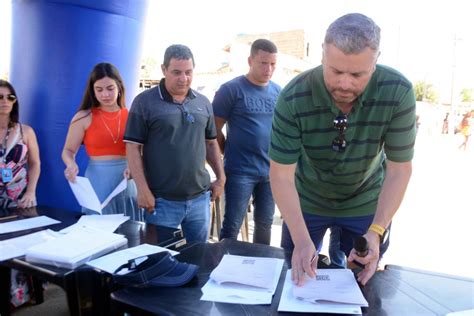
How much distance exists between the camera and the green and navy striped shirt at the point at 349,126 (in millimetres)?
1392

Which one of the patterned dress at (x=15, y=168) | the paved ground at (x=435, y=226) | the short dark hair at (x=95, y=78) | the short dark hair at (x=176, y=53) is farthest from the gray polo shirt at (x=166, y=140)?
the paved ground at (x=435, y=226)

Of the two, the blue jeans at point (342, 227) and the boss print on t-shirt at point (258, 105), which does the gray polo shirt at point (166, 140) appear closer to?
the boss print on t-shirt at point (258, 105)

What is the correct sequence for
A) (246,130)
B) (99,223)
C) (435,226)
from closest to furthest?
1. (99,223)
2. (246,130)
3. (435,226)

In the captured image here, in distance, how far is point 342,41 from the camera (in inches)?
44.7

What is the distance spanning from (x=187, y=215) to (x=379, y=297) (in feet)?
4.44

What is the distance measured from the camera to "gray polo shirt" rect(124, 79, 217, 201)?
221 centimetres

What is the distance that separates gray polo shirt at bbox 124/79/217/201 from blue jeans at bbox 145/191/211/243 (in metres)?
0.04

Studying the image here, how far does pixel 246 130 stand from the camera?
280cm

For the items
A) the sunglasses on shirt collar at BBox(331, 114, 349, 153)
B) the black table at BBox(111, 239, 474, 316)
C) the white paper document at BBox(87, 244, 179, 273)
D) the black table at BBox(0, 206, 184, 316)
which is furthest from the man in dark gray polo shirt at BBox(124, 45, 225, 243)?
the sunglasses on shirt collar at BBox(331, 114, 349, 153)

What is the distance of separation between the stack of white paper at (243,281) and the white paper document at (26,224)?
3.25 feet

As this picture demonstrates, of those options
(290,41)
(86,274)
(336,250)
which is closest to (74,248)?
(86,274)

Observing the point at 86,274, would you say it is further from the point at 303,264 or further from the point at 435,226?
the point at 435,226

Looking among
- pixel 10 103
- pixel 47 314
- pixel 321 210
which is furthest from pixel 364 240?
pixel 10 103

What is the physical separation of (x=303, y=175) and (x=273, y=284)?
0.58m
